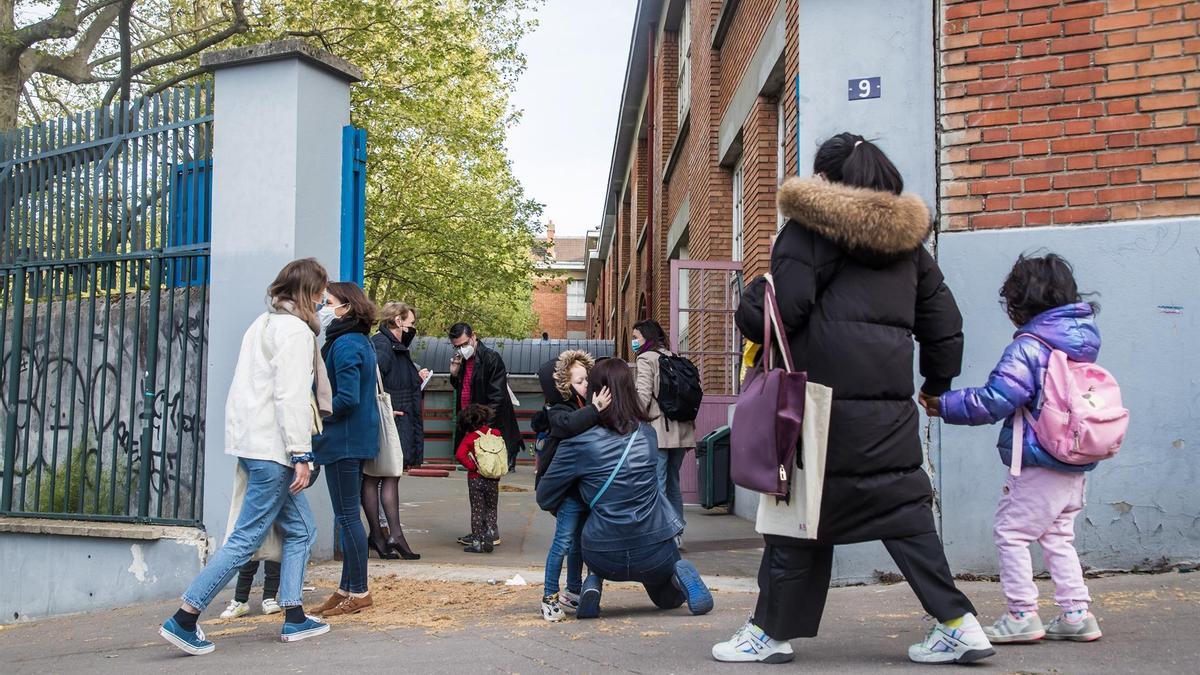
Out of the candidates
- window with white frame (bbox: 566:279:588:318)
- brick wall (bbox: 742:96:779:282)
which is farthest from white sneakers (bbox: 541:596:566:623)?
→ window with white frame (bbox: 566:279:588:318)

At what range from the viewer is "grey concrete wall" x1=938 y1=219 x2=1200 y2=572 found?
603 centimetres

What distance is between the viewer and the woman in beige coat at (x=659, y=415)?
27.7 feet

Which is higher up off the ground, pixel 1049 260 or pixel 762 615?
pixel 1049 260

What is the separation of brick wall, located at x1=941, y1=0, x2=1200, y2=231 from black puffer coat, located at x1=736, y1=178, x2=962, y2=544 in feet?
7.91

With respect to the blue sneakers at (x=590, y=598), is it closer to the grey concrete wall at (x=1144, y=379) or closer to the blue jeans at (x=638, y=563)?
the blue jeans at (x=638, y=563)

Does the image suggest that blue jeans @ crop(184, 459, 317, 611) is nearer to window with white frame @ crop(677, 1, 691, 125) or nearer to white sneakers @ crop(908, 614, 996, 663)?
white sneakers @ crop(908, 614, 996, 663)

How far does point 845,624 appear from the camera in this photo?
519cm

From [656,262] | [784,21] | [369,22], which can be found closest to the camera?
[784,21]

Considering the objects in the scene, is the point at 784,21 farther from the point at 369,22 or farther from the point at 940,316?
the point at 369,22

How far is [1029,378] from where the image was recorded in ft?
14.7

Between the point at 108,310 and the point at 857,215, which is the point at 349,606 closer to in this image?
the point at 108,310

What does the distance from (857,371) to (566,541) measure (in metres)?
2.13

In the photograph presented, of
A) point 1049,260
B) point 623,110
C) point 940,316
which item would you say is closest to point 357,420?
point 940,316

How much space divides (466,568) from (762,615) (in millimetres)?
3568
